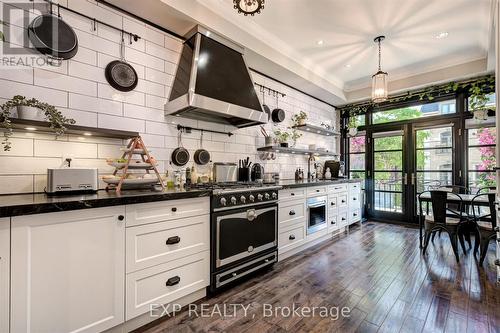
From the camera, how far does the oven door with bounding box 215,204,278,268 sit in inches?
82.5

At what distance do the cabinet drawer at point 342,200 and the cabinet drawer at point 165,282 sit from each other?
2.77 m

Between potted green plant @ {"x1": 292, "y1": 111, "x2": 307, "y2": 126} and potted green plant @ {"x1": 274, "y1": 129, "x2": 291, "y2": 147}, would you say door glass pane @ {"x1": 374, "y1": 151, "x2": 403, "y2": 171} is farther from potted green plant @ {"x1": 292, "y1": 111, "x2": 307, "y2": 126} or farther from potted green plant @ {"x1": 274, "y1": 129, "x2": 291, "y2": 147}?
potted green plant @ {"x1": 274, "y1": 129, "x2": 291, "y2": 147}

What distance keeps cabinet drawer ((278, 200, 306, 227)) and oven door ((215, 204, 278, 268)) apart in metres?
0.23

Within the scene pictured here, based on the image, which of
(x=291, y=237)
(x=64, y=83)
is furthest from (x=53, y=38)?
(x=291, y=237)

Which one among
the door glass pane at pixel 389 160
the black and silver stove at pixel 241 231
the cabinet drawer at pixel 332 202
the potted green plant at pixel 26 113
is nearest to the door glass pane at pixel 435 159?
the door glass pane at pixel 389 160

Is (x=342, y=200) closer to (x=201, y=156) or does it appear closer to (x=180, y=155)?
(x=201, y=156)

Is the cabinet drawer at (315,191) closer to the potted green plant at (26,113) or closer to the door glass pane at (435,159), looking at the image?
the door glass pane at (435,159)

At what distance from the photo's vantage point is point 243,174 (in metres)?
3.15

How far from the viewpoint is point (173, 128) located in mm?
2549

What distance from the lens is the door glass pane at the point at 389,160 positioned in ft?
15.6

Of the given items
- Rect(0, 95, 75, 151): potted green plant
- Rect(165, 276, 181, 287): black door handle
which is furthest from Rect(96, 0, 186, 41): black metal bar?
Rect(165, 276, 181, 287): black door handle

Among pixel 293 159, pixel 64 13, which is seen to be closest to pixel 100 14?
pixel 64 13

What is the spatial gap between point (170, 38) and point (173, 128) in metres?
0.99

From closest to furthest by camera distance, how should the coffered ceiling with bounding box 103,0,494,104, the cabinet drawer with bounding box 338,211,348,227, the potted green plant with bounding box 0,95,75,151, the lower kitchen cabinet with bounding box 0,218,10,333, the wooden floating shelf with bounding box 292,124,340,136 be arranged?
the lower kitchen cabinet with bounding box 0,218,10,333 → the potted green plant with bounding box 0,95,75,151 → the coffered ceiling with bounding box 103,0,494,104 → the cabinet drawer with bounding box 338,211,348,227 → the wooden floating shelf with bounding box 292,124,340,136
